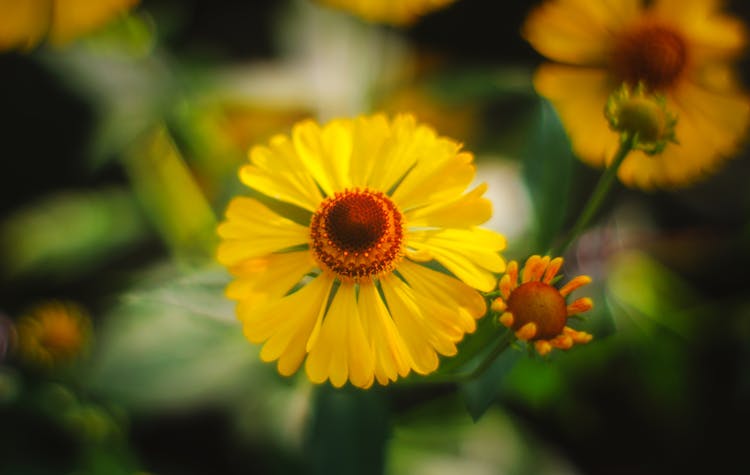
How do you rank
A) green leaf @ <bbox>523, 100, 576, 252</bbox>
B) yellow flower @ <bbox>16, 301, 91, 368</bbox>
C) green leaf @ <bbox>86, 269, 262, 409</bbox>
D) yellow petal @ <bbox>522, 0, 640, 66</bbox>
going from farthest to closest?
1. yellow flower @ <bbox>16, 301, 91, 368</bbox>
2. green leaf @ <bbox>86, 269, 262, 409</bbox>
3. yellow petal @ <bbox>522, 0, 640, 66</bbox>
4. green leaf @ <bbox>523, 100, 576, 252</bbox>

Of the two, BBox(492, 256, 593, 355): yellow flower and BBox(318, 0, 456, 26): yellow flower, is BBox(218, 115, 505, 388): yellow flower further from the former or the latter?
BBox(318, 0, 456, 26): yellow flower

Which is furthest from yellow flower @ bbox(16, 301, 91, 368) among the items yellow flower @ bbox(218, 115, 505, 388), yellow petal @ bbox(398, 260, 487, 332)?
yellow petal @ bbox(398, 260, 487, 332)

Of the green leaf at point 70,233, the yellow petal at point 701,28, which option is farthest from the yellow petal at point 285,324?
the green leaf at point 70,233

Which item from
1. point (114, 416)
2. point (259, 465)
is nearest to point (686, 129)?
point (259, 465)

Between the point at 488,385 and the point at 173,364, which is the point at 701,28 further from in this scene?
the point at 173,364

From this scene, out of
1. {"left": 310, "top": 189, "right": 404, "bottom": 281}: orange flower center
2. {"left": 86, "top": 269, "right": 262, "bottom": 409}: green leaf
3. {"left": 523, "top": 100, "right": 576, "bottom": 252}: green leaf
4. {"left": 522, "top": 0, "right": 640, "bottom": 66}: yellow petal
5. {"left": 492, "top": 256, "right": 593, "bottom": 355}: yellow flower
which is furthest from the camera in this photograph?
{"left": 86, "top": 269, "right": 262, "bottom": 409}: green leaf
